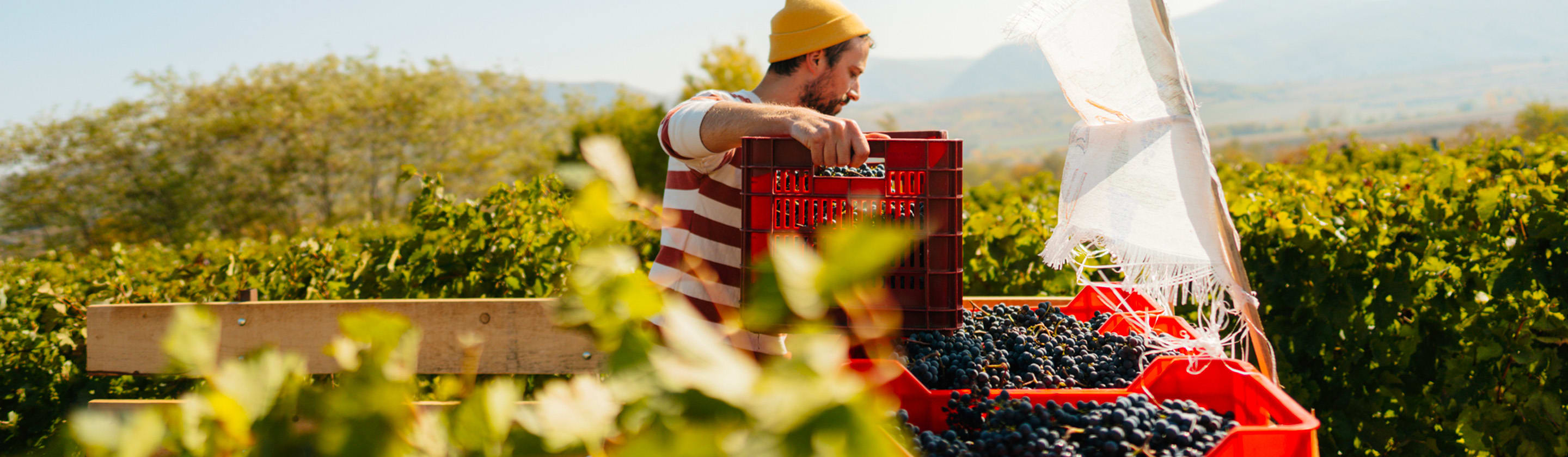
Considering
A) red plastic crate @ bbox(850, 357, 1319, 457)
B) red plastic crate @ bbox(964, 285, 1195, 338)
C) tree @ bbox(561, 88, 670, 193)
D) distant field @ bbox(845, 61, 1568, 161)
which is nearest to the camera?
red plastic crate @ bbox(850, 357, 1319, 457)

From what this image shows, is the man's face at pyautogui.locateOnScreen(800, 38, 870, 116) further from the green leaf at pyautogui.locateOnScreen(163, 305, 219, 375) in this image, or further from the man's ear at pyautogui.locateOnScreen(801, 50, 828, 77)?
the green leaf at pyautogui.locateOnScreen(163, 305, 219, 375)

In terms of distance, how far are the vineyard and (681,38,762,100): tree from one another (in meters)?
35.5

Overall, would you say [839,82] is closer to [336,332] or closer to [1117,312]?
[1117,312]

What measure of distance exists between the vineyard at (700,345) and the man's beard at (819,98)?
3.01 feet

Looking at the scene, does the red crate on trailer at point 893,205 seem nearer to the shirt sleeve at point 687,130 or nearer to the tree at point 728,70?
the shirt sleeve at point 687,130

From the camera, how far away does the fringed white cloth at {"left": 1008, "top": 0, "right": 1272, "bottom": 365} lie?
1.67 metres

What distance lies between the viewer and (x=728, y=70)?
1604 inches

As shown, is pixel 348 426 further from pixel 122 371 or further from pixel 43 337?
pixel 43 337

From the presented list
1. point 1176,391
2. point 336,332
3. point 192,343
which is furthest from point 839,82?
point 192,343

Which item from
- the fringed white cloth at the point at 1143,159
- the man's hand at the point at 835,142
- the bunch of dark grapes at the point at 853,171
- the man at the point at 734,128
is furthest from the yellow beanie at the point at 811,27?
the man's hand at the point at 835,142

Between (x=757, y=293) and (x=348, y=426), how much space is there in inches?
7.5

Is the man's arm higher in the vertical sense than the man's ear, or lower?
lower

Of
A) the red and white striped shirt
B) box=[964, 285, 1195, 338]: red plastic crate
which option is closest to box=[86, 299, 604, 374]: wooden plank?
the red and white striped shirt

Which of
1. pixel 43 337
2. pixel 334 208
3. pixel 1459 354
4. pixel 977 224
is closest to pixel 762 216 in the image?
pixel 977 224
